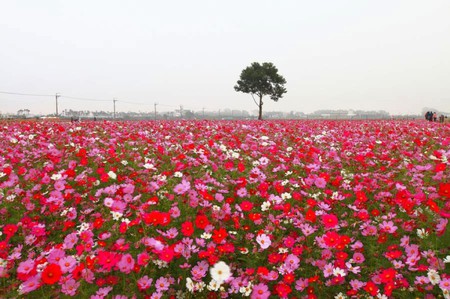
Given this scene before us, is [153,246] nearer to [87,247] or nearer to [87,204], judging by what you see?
[87,247]

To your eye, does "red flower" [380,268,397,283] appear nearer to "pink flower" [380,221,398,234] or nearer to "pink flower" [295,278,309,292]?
"pink flower" [295,278,309,292]

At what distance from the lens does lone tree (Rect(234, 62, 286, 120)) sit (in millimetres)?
41594

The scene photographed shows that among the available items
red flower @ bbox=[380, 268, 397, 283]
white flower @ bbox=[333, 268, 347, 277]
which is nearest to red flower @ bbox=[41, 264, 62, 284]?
white flower @ bbox=[333, 268, 347, 277]

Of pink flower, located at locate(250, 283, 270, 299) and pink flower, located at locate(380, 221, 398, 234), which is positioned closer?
pink flower, located at locate(250, 283, 270, 299)

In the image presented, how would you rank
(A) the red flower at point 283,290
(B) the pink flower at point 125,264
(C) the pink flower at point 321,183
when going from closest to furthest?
1. (A) the red flower at point 283,290
2. (B) the pink flower at point 125,264
3. (C) the pink flower at point 321,183

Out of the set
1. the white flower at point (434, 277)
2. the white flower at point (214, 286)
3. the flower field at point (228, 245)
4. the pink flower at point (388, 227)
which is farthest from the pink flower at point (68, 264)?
the pink flower at point (388, 227)

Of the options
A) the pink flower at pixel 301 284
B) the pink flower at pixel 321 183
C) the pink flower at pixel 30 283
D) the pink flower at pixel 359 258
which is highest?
the pink flower at pixel 321 183

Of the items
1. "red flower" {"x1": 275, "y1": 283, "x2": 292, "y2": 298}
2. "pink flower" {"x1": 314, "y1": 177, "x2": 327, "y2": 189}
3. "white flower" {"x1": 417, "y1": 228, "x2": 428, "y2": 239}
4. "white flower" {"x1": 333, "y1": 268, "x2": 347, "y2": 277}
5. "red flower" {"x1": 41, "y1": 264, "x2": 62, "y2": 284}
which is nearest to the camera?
"red flower" {"x1": 41, "y1": 264, "x2": 62, "y2": 284}

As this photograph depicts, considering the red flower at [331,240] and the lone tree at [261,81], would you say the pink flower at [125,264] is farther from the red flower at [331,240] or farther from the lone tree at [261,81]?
the lone tree at [261,81]

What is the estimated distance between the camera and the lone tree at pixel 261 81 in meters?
41.6

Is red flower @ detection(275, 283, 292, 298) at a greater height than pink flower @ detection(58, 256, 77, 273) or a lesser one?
lesser

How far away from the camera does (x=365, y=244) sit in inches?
115

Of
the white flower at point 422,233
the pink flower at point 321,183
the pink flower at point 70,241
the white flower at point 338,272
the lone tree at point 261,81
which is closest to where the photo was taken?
the white flower at point 338,272

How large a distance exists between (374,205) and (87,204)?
3296mm
